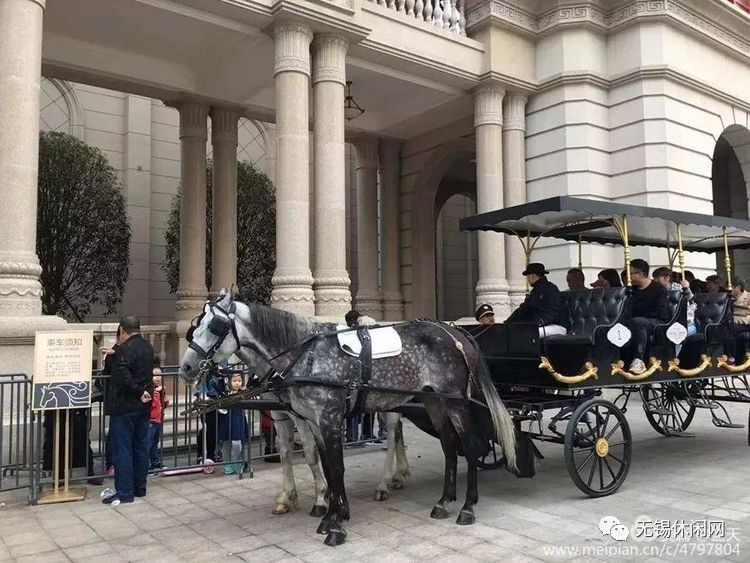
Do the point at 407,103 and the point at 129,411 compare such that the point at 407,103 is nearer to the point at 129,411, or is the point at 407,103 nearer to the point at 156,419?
the point at 156,419

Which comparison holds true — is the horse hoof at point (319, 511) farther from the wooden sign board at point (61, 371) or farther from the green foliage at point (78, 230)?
the green foliage at point (78, 230)

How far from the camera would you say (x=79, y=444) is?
7691 millimetres

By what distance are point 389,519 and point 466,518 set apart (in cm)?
73

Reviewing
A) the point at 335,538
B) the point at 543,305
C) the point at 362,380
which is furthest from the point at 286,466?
the point at 543,305

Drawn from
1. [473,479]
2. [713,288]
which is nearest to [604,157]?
[713,288]

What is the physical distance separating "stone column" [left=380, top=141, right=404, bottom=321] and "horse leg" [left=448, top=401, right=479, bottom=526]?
40.1 ft

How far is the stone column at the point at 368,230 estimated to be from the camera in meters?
18.2

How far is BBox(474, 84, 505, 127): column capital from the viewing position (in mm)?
14875

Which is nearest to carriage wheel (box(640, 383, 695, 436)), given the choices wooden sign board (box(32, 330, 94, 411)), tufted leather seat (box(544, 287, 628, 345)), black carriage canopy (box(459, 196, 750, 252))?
tufted leather seat (box(544, 287, 628, 345))

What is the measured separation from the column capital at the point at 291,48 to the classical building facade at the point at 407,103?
0.08ft

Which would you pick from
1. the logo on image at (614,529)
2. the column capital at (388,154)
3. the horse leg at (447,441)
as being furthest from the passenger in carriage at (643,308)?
the column capital at (388,154)

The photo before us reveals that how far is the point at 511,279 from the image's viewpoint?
14.9 m

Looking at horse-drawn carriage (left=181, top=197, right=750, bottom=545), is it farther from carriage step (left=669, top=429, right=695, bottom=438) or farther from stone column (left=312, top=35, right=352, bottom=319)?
stone column (left=312, top=35, right=352, bottom=319)

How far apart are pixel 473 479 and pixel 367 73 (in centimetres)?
1061
